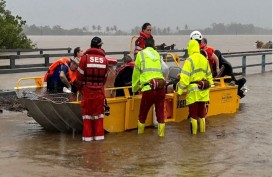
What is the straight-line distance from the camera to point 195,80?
9.16m

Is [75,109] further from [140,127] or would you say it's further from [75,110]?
[140,127]

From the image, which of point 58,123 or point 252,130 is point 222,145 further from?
point 58,123

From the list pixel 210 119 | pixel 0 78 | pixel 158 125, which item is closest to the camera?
pixel 158 125

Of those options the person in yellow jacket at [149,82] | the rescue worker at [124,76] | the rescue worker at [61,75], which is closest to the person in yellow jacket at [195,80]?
the person in yellow jacket at [149,82]

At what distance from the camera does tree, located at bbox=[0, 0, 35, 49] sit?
35.6 m

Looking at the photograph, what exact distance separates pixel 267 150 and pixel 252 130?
1640mm

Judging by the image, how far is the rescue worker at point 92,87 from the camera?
27.5 ft

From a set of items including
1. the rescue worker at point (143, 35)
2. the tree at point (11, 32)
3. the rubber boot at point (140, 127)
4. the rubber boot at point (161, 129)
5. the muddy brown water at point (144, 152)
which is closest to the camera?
the muddy brown water at point (144, 152)

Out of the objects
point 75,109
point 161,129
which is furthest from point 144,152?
point 75,109

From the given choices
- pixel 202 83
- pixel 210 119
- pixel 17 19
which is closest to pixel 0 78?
pixel 210 119

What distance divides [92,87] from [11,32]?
95.4 ft

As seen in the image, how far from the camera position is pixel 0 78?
19094 millimetres

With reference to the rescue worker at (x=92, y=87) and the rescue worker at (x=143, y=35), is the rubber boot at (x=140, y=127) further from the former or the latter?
the rescue worker at (x=143, y=35)

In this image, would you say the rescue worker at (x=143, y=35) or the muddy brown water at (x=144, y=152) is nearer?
the muddy brown water at (x=144, y=152)
